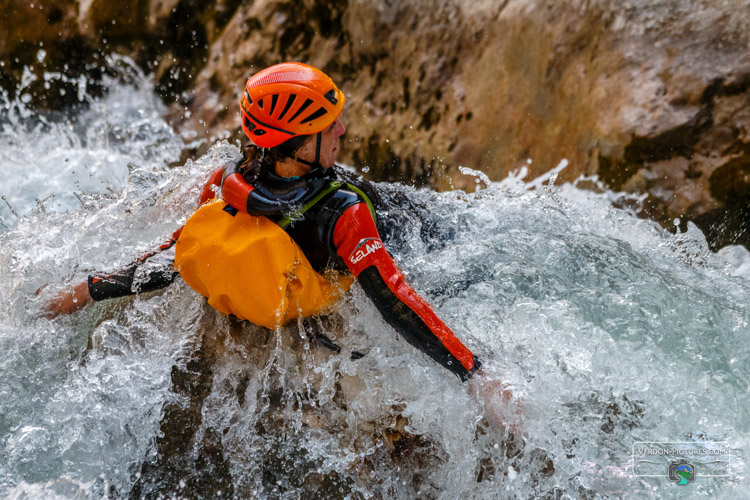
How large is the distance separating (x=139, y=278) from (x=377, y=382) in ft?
4.12

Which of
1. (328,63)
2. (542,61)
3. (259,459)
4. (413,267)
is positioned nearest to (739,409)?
(413,267)

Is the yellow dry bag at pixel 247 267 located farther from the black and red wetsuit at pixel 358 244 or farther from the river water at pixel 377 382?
the river water at pixel 377 382

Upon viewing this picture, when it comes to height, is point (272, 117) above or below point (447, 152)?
above

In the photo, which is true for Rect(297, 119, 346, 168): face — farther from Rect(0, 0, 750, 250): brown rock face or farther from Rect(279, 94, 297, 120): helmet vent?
Rect(0, 0, 750, 250): brown rock face

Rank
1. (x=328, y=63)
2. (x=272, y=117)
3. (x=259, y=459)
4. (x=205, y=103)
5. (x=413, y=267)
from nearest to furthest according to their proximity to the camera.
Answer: (x=272, y=117) < (x=259, y=459) < (x=413, y=267) < (x=328, y=63) < (x=205, y=103)

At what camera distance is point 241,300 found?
8.33ft

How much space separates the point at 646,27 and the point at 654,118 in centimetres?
68

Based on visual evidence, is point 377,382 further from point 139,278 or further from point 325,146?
point 139,278

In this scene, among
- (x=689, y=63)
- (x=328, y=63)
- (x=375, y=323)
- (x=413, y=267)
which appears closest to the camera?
(x=375, y=323)

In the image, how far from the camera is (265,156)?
2.59 meters

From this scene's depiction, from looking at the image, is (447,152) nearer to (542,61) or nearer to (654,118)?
(542,61)

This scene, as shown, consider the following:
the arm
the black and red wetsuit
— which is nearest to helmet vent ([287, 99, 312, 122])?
the black and red wetsuit

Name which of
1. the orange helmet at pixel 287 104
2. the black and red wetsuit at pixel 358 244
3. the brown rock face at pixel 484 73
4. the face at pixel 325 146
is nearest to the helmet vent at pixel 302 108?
the orange helmet at pixel 287 104

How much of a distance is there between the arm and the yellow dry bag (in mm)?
226
